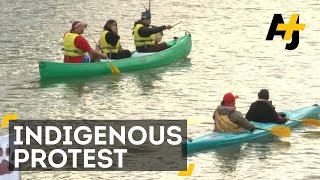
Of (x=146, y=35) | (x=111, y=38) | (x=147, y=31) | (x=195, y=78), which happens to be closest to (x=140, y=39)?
(x=146, y=35)

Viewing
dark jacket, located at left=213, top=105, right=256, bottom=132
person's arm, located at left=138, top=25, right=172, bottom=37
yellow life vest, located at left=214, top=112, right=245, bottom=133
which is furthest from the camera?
person's arm, located at left=138, top=25, right=172, bottom=37

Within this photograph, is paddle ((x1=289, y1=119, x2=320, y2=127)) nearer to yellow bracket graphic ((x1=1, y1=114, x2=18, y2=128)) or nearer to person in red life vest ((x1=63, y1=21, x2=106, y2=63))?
yellow bracket graphic ((x1=1, y1=114, x2=18, y2=128))

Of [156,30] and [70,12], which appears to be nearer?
[156,30]

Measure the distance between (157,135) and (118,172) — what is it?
137 inches

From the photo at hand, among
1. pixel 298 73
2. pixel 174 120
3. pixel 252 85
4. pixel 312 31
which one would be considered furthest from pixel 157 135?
pixel 312 31

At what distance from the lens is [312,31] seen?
47438 mm

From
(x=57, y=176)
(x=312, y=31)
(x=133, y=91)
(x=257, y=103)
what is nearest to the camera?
(x=57, y=176)

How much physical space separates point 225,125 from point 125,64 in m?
10.1

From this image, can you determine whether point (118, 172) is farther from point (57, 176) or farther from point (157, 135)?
point (157, 135)

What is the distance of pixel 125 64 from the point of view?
38062mm

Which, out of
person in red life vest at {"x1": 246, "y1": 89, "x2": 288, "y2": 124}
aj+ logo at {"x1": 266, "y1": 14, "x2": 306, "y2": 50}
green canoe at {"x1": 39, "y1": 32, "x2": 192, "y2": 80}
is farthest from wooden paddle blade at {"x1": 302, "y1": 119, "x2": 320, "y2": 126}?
aj+ logo at {"x1": 266, "y1": 14, "x2": 306, "y2": 50}

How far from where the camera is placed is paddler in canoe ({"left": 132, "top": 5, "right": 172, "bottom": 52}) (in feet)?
127

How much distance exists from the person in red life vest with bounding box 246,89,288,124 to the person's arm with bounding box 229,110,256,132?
739 millimetres

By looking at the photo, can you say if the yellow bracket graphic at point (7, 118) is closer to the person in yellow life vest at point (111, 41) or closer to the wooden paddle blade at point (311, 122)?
the person in yellow life vest at point (111, 41)
